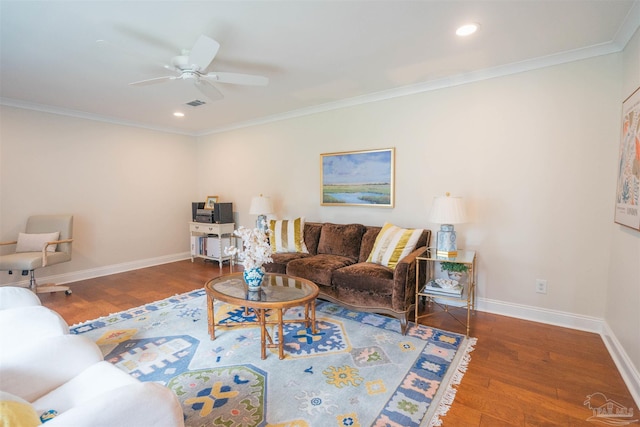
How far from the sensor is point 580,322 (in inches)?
107

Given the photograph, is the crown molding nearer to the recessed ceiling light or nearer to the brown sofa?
the recessed ceiling light

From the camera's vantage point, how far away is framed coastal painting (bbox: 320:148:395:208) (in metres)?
3.71

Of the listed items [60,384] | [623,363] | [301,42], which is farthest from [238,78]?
[623,363]

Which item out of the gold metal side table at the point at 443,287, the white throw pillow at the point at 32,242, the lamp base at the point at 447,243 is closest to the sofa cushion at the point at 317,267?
the gold metal side table at the point at 443,287

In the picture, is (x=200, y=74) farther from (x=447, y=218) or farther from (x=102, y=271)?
(x=102, y=271)

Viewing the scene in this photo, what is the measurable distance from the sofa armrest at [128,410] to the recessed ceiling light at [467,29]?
2764 mm

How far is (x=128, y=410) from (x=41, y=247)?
414cm

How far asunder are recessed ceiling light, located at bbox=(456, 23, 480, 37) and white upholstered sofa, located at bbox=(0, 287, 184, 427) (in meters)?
2.76

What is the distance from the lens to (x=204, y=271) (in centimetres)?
484

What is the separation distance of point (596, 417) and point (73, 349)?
2689 millimetres

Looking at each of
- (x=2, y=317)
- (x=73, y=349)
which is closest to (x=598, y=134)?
(x=73, y=349)

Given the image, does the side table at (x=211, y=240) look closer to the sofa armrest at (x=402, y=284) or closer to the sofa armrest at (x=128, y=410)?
the sofa armrest at (x=402, y=284)

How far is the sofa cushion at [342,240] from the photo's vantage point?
12.0 feet

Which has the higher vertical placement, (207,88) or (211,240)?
(207,88)
